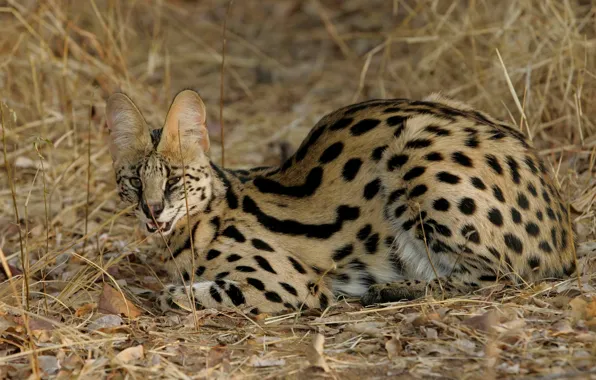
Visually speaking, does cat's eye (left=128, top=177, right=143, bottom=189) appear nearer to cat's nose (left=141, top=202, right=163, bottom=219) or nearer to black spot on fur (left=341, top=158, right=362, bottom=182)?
cat's nose (left=141, top=202, right=163, bottom=219)

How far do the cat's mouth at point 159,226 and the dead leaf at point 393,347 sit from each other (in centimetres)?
140

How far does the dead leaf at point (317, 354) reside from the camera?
12.5 feet

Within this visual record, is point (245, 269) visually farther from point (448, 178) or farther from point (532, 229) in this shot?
point (532, 229)

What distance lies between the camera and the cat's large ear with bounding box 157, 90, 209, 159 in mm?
4746

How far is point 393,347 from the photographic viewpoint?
3.97 metres

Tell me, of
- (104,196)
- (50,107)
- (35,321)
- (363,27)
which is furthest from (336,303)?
(363,27)

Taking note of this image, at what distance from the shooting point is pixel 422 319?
4133 millimetres

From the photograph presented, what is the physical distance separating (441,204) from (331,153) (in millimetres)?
704

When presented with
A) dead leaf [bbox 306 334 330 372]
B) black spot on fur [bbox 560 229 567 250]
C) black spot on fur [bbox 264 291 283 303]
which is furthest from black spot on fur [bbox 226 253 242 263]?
black spot on fur [bbox 560 229 567 250]

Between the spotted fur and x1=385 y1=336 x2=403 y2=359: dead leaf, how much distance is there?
1.98ft

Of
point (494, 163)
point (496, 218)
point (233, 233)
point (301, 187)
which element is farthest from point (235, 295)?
point (494, 163)

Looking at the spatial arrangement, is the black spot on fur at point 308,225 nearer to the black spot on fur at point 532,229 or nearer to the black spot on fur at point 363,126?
the black spot on fur at point 363,126

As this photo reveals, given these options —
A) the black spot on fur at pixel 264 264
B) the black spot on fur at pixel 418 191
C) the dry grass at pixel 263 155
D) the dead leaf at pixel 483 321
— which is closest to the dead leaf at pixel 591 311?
the dry grass at pixel 263 155

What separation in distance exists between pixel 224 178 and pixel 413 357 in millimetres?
1686
